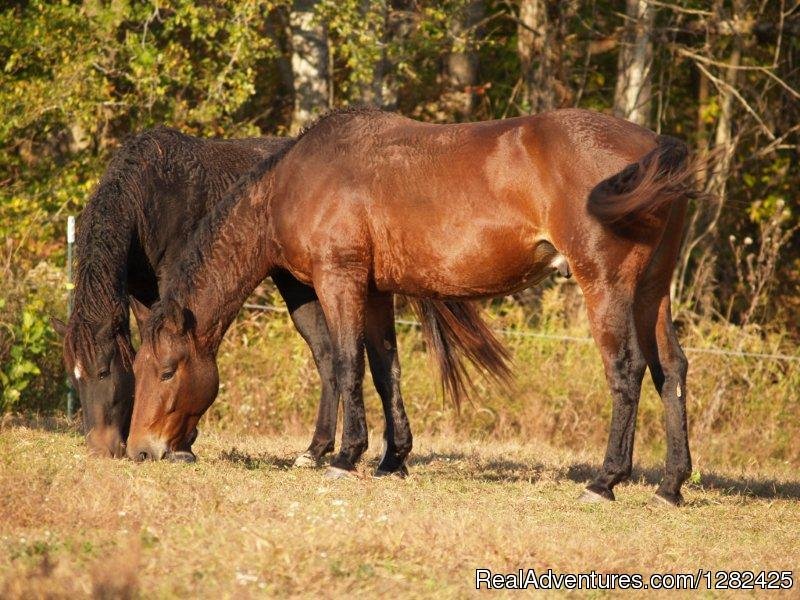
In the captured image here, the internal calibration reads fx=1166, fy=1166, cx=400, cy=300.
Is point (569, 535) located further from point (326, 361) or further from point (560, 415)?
point (560, 415)

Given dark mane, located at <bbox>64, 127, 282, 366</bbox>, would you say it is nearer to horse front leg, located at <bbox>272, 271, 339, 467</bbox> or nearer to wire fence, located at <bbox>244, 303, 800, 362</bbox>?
horse front leg, located at <bbox>272, 271, 339, 467</bbox>

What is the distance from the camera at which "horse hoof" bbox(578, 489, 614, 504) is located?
643cm

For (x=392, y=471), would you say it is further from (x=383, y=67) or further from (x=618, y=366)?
(x=383, y=67)

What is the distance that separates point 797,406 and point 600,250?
567cm

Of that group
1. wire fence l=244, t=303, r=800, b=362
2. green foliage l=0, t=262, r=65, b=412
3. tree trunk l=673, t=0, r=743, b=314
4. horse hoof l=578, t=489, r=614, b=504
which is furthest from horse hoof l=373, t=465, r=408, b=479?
tree trunk l=673, t=0, r=743, b=314

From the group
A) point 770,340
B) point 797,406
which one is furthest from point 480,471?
point 770,340

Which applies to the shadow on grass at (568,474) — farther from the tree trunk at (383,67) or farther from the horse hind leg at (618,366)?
the tree trunk at (383,67)

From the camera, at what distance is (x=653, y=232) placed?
6.25 meters

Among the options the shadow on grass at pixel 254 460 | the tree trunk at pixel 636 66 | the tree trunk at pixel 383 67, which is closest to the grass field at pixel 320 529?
the shadow on grass at pixel 254 460

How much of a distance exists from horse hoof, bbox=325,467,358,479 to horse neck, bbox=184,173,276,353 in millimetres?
1074

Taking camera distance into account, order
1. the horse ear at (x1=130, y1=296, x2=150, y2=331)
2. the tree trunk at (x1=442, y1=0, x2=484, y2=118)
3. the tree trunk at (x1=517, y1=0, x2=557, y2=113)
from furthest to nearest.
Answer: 1. the tree trunk at (x1=442, y1=0, x2=484, y2=118)
2. the tree trunk at (x1=517, y1=0, x2=557, y2=113)
3. the horse ear at (x1=130, y1=296, x2=150, y2=331)

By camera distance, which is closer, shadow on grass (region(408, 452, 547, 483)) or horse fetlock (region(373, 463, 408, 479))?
horse fetlock (region(373, 463, 408, 479))

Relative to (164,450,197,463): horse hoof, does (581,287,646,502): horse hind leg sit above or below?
above

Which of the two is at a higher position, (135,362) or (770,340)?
(135,362)
